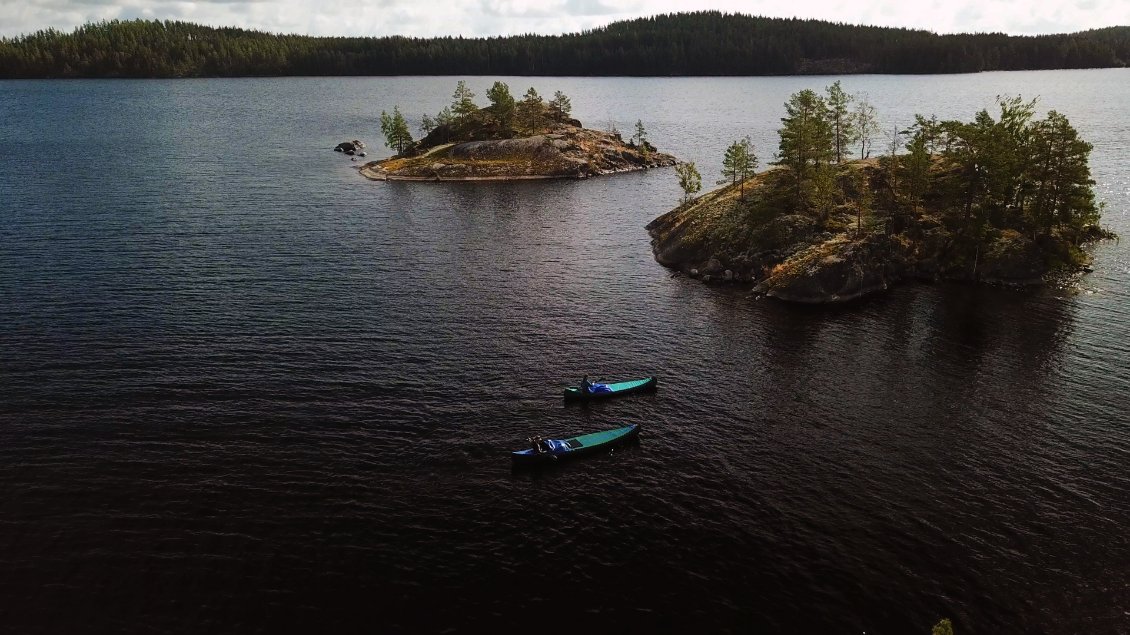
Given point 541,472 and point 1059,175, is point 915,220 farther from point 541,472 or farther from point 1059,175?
point 541,472

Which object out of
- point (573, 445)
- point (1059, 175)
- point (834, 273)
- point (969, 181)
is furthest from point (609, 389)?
point (1059, 175)

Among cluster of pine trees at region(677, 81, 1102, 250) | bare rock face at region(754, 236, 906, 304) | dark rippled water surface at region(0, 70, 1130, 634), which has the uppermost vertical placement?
cluster of pine trees at region(677, 81, 1102, 250)

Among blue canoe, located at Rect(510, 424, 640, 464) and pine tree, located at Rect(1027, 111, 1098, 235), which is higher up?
pine tree, located at Rect(1027, 111, 1098, 235)

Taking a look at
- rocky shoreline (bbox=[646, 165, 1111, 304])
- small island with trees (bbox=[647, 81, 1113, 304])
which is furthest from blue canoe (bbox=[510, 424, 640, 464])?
small island with trees (bbox=[647, 81, 1113, 304])

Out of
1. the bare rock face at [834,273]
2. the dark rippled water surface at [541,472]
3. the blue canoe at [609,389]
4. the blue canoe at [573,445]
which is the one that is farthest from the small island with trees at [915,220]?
the blue canoe at [573,445]

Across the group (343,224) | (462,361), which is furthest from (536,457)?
(343,224)

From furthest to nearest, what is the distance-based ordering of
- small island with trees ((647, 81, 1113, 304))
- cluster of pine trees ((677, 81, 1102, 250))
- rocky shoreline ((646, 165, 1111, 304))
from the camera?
1. cluster of pine trees ((677, 81, 1102, 250))
2. small island with trees ((647, 81, 1113, 304))
3. rocky shoreline ((646, 165, 1111, 304))

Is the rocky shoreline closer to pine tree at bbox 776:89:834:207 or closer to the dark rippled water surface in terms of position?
pine tree at bbox 776:89:834:207
